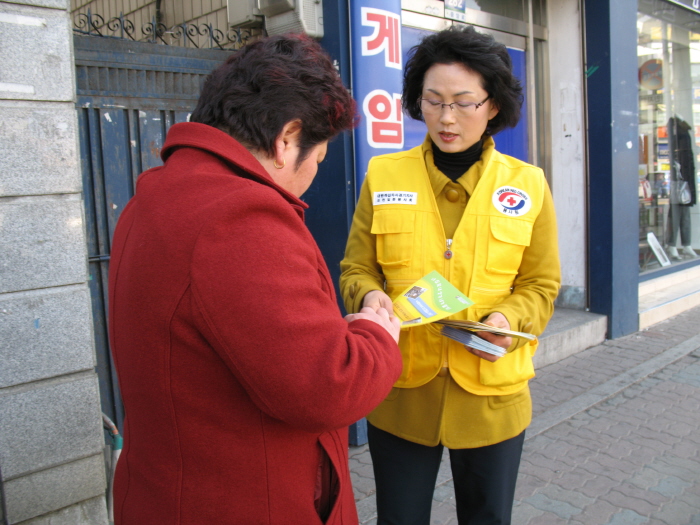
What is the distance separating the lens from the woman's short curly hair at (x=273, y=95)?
1.27 meters

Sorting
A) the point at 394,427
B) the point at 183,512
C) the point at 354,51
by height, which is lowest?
the point at 394,427

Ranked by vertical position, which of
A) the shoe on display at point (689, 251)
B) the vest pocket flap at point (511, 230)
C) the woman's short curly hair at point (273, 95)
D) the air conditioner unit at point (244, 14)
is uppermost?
the air conditioner unit at point (244, 14)

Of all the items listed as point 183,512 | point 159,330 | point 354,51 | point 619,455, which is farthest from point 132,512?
point 619,455

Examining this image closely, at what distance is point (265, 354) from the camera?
41.8 inches

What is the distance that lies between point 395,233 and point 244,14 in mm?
2631

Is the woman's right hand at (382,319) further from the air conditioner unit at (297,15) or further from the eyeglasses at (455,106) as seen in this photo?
the air conditioner unit at (297,15)

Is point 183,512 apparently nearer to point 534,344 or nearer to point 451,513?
point 534,344

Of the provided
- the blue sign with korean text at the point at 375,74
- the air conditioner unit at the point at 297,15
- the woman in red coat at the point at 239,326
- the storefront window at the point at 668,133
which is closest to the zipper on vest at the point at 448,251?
the woman in red coat at the point at 239,326

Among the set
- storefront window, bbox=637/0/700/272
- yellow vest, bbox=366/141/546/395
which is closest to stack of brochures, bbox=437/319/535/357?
yellow vest, bbox=366/141/546/395

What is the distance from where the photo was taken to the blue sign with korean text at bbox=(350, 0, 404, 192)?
11.8ft

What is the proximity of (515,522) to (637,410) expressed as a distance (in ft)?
6.04

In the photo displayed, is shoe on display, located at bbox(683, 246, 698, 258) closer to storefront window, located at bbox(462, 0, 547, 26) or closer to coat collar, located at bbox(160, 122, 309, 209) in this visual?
storefront window, located at bbox(462, 0, 547, 26)

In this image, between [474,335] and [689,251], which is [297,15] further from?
[689,251]

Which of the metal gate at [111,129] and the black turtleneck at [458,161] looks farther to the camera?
the metal gate at [111,129]
